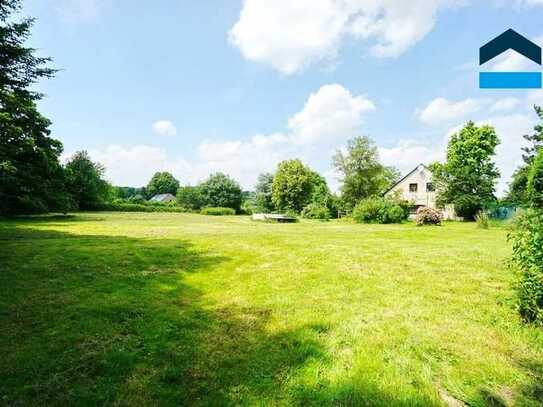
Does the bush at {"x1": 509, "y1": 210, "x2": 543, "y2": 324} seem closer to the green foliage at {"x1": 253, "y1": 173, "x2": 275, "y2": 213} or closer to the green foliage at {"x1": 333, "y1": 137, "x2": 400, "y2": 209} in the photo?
the green foliage at {"x1": 333, "y1": 137, "x2": 400, "y2": 209}

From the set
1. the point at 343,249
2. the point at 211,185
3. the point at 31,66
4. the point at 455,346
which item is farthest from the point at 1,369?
the point at 211,185

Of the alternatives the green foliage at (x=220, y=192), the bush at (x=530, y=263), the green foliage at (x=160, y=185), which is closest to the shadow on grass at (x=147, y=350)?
the bush at (x=530, y=263)

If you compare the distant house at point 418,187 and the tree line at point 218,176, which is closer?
the tree line at point 218,176

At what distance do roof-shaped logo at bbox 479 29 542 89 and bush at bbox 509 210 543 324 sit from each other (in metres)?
8.80

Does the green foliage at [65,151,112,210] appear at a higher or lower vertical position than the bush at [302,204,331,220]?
higher

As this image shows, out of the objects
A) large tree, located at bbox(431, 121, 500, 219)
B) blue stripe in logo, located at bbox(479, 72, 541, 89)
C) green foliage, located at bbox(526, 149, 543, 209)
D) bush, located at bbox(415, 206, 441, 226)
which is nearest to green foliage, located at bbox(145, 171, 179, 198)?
large tree, located at bbox(431, 121, 500, 219)

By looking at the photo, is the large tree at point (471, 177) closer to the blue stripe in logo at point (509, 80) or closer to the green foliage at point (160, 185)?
the blue stripe in logo at point (509, 80)

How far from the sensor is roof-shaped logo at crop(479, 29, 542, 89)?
1084 cm

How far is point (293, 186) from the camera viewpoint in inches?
2297

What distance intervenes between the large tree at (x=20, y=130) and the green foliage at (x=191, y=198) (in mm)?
39359

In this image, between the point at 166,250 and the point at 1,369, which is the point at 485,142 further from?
the point at 1,369

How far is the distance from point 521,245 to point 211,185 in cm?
6064

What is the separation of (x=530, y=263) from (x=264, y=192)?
59.9 meters

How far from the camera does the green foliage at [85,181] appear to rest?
37531 millimetres
